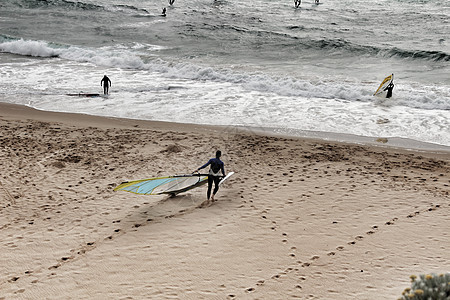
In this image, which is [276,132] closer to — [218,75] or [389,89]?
[389,89]

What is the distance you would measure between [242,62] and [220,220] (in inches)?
740

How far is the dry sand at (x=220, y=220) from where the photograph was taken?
6.06 m

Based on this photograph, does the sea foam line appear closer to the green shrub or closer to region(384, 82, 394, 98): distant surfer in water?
region(384, 82, 394, 98): distant surfer in water

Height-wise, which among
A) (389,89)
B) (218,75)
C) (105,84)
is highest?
(389,89)

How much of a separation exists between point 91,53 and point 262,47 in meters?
11.6

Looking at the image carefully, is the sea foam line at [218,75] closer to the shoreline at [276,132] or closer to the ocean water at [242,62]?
the ocean water at [242,62]

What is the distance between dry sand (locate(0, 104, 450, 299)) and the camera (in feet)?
19.9

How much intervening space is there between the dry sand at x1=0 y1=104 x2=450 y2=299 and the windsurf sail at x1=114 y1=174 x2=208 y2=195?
0.88ft

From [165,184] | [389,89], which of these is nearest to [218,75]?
[389,89]

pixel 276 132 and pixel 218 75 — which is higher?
pixel 218 75

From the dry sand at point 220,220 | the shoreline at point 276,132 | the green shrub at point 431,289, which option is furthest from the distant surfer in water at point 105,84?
the green shrub at point 431,289

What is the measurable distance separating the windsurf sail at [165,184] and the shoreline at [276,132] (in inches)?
181

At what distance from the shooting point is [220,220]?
8023mm

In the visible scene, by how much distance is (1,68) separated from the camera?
2262cm
